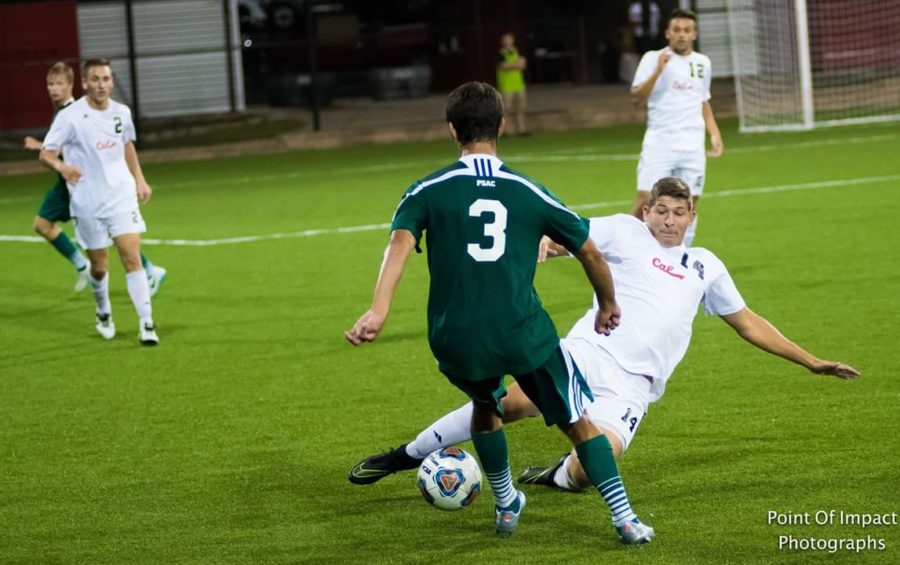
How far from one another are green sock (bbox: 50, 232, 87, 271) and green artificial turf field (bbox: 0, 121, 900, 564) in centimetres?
40

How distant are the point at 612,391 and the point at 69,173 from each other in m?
5.43

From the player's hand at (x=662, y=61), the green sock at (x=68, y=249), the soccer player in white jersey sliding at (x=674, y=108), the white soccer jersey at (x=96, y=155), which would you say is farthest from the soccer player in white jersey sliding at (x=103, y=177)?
the player's hand at (x=662, y=61)

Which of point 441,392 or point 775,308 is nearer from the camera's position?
point 441,392

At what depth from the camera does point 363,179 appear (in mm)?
21641

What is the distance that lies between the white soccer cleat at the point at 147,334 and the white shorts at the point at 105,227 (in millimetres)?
658

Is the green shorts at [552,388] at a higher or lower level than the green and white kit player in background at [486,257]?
lower

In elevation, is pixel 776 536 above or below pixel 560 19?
below

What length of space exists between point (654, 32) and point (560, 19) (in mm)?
2233

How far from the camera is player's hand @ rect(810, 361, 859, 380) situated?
622 centimetres

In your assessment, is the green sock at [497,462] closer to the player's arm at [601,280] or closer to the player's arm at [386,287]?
the player's arm at [601,280]

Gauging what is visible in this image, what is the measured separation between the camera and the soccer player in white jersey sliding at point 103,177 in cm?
1070

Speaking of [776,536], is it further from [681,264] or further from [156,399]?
[156,399]

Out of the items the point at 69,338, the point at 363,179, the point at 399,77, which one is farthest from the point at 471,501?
the point at 399,77

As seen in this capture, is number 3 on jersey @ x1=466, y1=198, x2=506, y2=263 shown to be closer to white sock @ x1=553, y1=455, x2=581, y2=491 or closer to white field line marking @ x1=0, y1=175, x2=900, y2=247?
white sock @ x1=553, y1=455, x2=581, y2=491
